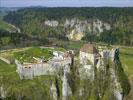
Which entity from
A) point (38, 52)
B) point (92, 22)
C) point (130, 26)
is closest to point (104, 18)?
point (92, 22)

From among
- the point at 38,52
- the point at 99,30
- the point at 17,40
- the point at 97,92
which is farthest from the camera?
the point at 99,30

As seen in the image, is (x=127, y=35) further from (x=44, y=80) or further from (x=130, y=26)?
(x=44, y=80)

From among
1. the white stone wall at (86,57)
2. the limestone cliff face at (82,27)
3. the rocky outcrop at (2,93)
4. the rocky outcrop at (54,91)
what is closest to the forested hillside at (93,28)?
the limestone cliff face at (82,27)

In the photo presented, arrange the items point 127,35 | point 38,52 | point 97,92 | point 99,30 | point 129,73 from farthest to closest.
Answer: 1. point 99,30
2. point 127,35
3. point 38,52
4. point 129,73
5. point 97,92

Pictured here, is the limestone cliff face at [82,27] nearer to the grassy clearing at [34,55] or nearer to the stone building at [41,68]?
the grassy clearing at [34,55]

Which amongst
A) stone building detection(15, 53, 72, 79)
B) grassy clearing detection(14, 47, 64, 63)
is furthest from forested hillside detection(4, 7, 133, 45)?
stone building detection(15, 53, 72, 79)

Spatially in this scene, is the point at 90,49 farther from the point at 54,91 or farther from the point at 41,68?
the point at 54,91
